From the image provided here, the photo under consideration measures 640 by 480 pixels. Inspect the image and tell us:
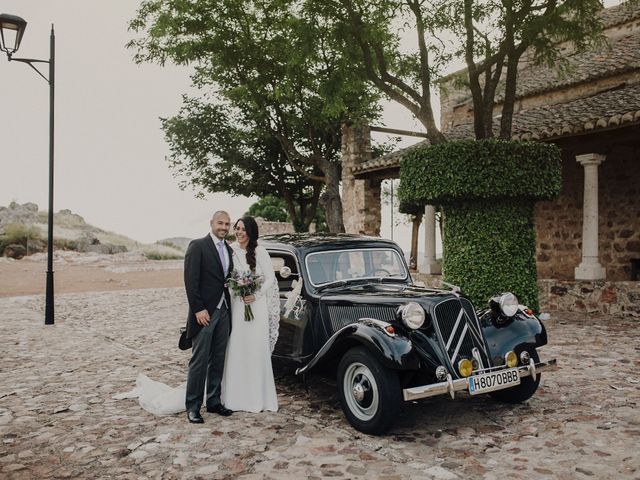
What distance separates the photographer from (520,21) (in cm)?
1047

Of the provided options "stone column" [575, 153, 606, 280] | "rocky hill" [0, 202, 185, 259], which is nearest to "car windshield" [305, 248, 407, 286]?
"stone column" [575, 153, 606, 280]

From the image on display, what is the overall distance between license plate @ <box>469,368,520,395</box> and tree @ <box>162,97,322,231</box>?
63.3ft

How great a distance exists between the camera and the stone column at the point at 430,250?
15.7 metres

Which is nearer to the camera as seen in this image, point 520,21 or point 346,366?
point 346,366

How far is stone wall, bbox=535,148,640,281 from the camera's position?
1343 cm

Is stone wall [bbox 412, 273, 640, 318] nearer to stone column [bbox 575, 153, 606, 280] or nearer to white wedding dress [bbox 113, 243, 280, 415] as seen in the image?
stone column [bbox 575, 153, 606, 280]

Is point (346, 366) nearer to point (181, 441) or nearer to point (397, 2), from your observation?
point (181, 441)

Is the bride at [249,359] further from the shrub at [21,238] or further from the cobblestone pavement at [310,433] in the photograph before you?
the shrub at [21,238]

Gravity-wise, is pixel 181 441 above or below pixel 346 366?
below

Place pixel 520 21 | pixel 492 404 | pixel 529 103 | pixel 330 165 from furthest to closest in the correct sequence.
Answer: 1. pixel 330 165
2. pixel 529 103
3. pixel 520 21
4. pixel 492 404

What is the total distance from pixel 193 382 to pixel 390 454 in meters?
1.84

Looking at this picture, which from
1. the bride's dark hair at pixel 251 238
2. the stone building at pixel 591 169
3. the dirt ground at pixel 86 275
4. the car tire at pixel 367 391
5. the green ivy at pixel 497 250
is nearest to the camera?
the car tire at pixel 367 391

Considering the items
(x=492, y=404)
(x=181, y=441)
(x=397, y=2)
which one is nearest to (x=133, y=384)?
(x=181, y=441)

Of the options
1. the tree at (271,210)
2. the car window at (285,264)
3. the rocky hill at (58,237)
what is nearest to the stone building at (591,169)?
the car window at (285,264)
